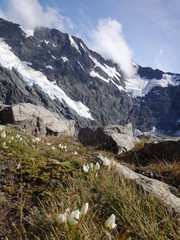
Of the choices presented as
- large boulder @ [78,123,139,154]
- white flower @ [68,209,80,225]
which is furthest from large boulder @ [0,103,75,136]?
white flower @ [68,209,80,225]

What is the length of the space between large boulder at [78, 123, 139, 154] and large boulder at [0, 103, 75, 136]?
293 centimetres

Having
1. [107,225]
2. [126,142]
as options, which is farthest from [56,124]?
[107,225]

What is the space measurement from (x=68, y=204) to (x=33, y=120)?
1663cm

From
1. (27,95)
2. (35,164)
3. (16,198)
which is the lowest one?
(16,198)

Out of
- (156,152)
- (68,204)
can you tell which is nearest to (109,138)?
(156,152)

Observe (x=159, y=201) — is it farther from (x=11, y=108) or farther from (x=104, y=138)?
(x=11, y=108)

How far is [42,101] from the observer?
195 metres

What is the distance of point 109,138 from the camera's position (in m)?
14.5

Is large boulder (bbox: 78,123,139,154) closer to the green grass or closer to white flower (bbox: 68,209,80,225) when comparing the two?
the green grass

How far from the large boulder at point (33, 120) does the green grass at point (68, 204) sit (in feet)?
42.7

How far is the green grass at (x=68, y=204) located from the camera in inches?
106

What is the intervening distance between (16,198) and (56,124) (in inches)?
663

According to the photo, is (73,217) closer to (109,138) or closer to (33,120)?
(109,138)

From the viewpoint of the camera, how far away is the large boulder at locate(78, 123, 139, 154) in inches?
522
